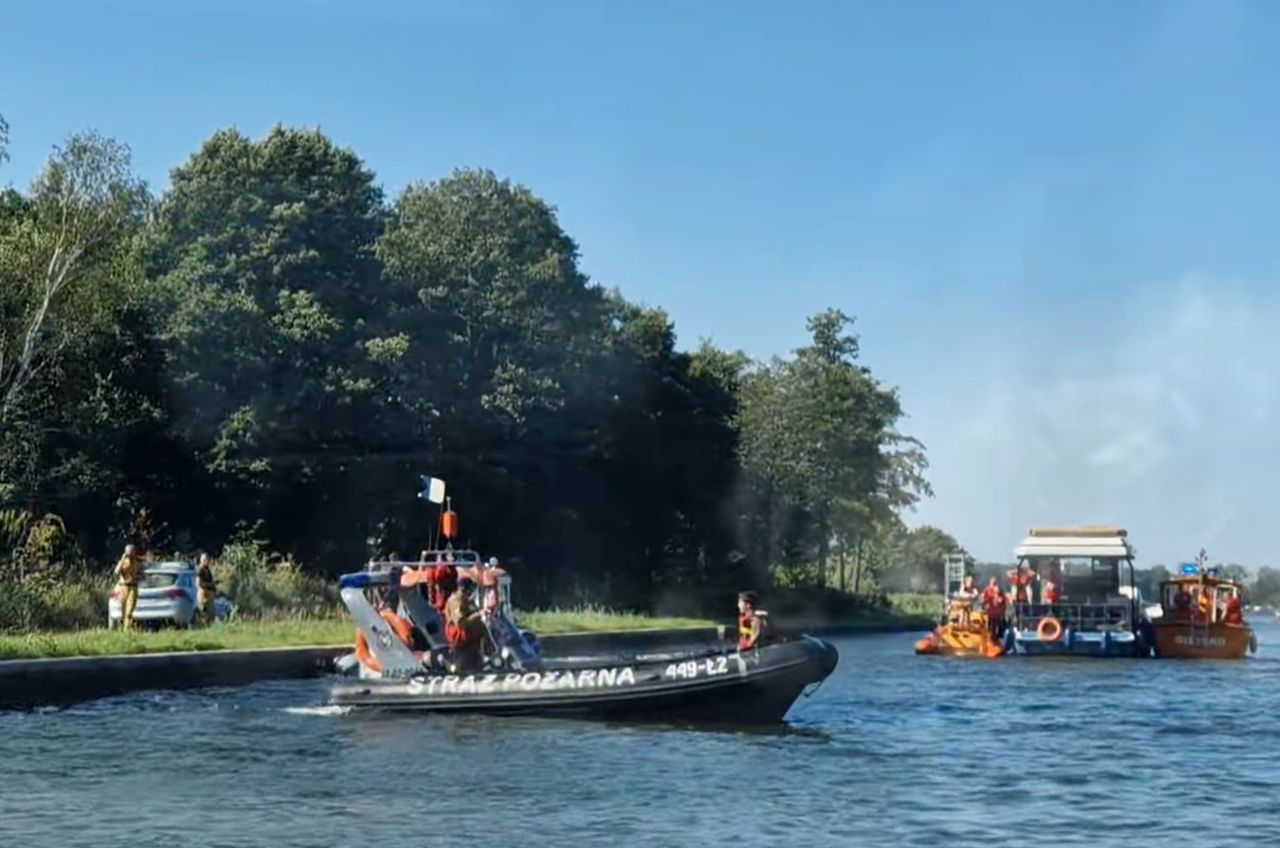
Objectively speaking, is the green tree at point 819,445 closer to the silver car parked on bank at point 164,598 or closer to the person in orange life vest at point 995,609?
the person in orange life vest at point 995,609

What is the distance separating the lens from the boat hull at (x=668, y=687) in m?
25.4

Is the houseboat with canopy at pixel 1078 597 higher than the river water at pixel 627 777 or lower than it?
higher

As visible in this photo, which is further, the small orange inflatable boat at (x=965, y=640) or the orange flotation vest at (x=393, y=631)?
the small orange inflatable boat at (x=965, y=640)

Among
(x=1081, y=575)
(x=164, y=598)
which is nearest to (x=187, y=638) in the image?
(x=164, y=598)

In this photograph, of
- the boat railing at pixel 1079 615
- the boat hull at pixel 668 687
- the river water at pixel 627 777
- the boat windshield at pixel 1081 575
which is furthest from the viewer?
the boat windshield at pixel 1081 575

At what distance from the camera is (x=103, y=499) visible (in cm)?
5072

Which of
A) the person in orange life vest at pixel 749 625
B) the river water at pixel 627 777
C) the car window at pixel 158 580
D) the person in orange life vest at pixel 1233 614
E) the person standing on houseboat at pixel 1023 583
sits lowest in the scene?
the river water at pixel 627 777

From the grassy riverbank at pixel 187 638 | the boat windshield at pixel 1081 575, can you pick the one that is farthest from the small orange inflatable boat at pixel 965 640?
the grassy riverbank at pixel 187 638

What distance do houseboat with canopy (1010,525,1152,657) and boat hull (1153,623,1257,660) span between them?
0.43 m

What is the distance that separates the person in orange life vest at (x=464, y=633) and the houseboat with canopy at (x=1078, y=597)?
79.6 ft

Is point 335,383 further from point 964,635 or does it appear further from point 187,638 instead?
point 187,638

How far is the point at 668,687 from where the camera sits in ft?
83.4

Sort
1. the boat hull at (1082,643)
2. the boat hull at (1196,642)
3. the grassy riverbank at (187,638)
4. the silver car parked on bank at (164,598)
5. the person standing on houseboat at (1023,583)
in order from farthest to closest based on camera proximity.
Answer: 1. the person standing on houseboat at (1023,583)
2. the boat hull at (1196,642)
3. the boat hull at (1082,643)
4. the silver car parked on bank at (164,598)
5. the grassy riverbank at (187,638)

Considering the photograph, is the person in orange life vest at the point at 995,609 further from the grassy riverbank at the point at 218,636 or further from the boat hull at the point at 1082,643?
the grassy riverbank at the point at 218,636
